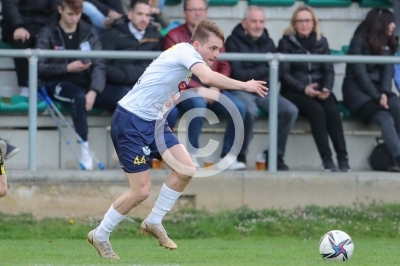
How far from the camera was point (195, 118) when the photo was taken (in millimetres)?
11898

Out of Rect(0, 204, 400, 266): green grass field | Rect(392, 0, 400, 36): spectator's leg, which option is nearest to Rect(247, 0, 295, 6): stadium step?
Rect(392, 0, 400, 36): spectator's leg

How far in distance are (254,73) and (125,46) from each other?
5.58 ft

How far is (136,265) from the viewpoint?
7.90m

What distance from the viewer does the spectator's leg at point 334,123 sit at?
485 inches

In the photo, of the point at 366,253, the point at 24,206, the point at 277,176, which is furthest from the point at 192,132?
the point at 366,253

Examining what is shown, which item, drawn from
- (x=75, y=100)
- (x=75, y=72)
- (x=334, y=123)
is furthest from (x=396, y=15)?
(x=75, y=100)

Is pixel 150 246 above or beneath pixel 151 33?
beneath

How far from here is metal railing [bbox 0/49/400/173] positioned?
11.5 meters

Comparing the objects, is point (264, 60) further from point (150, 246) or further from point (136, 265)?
point (136, 265)

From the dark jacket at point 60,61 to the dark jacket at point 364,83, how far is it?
3208mm

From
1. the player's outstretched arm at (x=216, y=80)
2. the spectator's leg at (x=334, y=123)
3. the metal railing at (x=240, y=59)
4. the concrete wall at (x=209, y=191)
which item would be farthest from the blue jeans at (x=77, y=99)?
the player's outstretched arm at (x=216, y=80)

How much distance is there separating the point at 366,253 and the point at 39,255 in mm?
3189

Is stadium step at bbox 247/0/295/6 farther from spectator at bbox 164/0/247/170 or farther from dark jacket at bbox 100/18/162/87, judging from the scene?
dark jacket at bbox 100/18/162/87

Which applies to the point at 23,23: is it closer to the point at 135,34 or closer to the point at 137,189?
the point at 135,34
